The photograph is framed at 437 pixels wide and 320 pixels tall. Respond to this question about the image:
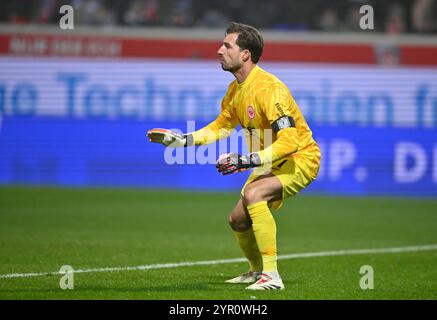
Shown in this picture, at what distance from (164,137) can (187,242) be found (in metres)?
4.21

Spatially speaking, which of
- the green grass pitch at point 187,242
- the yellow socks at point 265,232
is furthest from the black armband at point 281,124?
the green grass pitch at point 187,242

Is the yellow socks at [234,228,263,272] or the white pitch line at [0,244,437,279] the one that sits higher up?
the yellow socks at [234,228,263,272]

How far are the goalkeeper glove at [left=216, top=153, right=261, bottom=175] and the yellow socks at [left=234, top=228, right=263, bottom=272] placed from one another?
1063 mm

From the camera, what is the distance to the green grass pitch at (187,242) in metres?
7.99

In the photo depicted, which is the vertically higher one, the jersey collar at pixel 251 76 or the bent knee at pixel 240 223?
the jersey collar at pixel 251 76

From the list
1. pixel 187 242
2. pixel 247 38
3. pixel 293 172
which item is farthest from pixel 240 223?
pixel 187 242

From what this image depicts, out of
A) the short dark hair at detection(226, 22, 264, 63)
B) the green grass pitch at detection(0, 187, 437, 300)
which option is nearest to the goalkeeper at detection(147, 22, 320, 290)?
the short dark hair at detection(226, 22, 264, 63)

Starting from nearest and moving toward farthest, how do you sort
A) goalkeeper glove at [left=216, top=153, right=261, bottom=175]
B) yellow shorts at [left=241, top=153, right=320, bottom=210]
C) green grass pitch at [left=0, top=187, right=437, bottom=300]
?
1. goalkeeper glove at [left=216, top=153, right=261, bottom=175]
2. green grass pitch at [left=0, top=187, right=437, bottom=300]
3. yellow shorts at [left=241, top=153, right=320, bottom=210]

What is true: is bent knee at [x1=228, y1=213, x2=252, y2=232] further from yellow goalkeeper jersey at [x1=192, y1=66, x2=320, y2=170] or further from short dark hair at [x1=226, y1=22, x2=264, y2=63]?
short dark hair at [x1=226, y1=22, x2=264, y2=63]

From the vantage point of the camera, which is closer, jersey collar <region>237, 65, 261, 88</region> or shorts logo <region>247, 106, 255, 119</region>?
shorts logo <region>247, 106, 255, 119</region>

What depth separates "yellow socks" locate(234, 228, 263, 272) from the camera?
28.1 feet

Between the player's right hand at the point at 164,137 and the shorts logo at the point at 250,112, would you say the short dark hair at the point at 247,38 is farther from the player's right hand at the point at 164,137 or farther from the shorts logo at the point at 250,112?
the player's right hand at the point at 164,137

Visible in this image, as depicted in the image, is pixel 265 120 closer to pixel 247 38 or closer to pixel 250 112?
pixel 250 112
